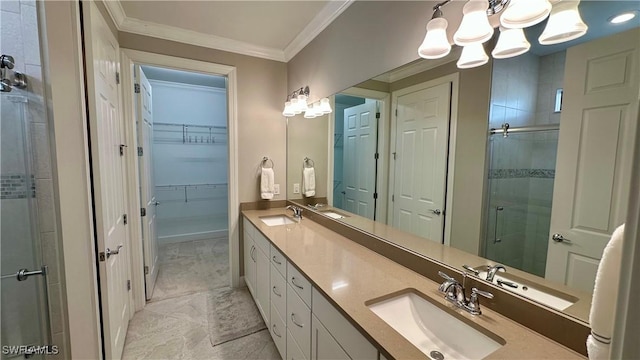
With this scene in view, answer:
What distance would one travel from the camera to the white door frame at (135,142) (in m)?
2.18

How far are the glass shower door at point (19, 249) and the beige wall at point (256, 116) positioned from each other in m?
1.57

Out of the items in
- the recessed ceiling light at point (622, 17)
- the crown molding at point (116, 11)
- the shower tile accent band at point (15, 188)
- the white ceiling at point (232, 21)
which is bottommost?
the shower tile accent band at point (15, 188)

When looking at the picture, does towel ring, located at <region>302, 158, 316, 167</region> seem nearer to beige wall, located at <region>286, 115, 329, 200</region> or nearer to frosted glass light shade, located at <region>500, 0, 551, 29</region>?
beige wall, located at <region>286, 115, 329, 200</region>

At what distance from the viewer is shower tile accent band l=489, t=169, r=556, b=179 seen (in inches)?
36.1

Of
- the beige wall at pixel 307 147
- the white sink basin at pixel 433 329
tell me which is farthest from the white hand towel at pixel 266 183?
the white sink basin at pixel 433 329

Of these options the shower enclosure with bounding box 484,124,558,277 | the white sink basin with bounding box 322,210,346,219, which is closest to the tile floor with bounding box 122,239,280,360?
the white sink basin with bounding box 322,210,346,219

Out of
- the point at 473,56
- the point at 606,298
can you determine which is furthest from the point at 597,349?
the point at 473,56

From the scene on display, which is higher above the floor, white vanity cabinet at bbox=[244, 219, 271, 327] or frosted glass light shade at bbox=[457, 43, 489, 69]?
frosted glass light shade at bbox=[457, 43, 489, 69]

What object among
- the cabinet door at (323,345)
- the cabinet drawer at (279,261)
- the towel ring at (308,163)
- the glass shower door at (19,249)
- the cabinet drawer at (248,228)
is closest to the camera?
the cabinet door at (323,345)

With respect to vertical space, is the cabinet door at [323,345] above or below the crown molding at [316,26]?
below

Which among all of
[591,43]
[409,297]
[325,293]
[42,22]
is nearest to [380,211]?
[409,297]

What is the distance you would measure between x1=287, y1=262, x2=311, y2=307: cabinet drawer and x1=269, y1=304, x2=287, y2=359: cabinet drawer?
1.20ft

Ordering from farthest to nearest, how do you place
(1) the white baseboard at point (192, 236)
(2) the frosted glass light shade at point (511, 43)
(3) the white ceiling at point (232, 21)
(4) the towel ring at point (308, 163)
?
(1) the white baseboard at point (192, 236) → (4) the towel ring at point (308, 163) → (3) the white ceiling at point (232, 21) → (2) the frosted glass light shade at point (511, 43)

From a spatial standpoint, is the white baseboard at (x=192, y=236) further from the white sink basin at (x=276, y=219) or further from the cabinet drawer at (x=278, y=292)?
A: the cabinet drawer at (x=278, y=292)
